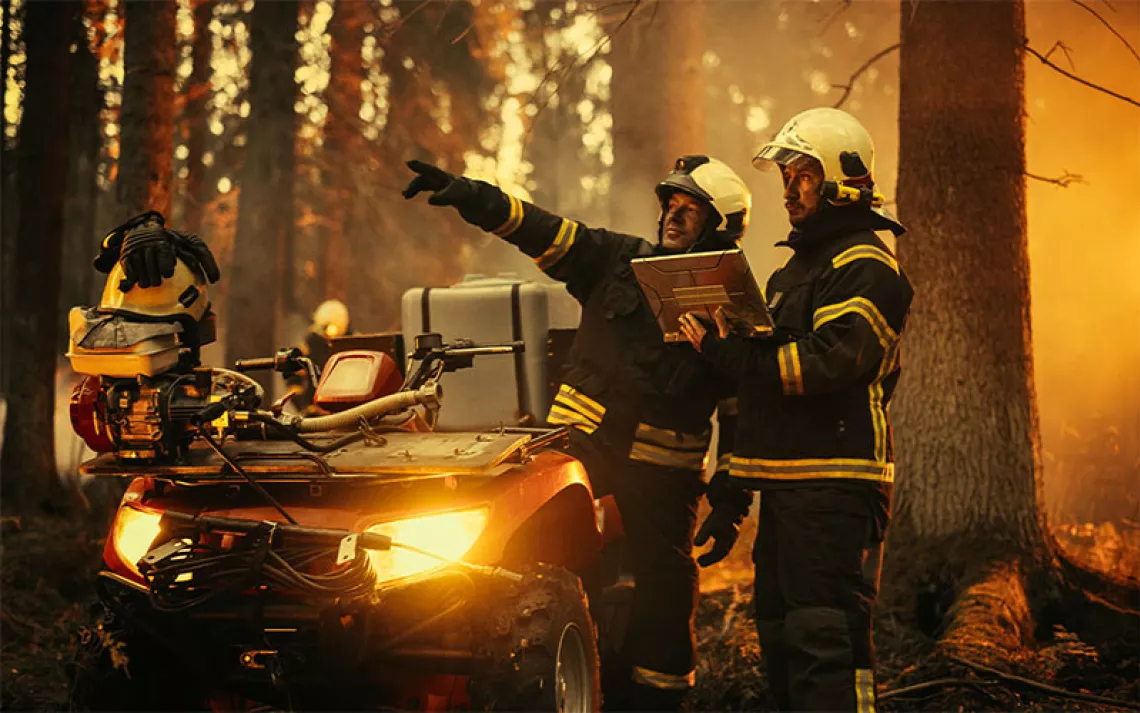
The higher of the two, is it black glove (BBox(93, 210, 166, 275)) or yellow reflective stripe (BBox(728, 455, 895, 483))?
black glove (BBox(93, 210, 166, 275))

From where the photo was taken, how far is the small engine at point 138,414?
363 cm

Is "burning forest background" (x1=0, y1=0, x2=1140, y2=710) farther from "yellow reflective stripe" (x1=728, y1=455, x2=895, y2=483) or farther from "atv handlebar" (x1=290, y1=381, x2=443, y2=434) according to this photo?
"atv handlebar" (x1=290, y1=381, x2=443, y2=434)

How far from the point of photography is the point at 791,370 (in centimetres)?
423

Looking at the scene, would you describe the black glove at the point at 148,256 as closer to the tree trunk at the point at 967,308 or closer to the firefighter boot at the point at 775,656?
the firefighter boot at the point at 775,656

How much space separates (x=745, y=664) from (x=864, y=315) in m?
2.43

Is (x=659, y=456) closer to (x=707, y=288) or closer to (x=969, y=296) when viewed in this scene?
(x=707, y=288)

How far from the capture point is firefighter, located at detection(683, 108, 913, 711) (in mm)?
4219

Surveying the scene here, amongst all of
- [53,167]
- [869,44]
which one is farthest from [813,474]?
[869,44]

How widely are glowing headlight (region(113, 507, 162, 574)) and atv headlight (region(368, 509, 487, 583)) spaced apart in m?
0.85

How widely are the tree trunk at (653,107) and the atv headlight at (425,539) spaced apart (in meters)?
8.95

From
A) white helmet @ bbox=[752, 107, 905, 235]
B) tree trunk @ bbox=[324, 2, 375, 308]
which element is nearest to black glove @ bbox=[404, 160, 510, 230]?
white helmet @ bbox=[752, 107, 905, 235]

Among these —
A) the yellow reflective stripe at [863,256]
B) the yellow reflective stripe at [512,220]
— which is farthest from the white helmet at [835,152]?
the yellow reflective stripe at [512,220]

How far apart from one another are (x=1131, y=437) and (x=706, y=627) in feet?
23.5

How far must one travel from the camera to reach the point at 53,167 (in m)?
11.3
